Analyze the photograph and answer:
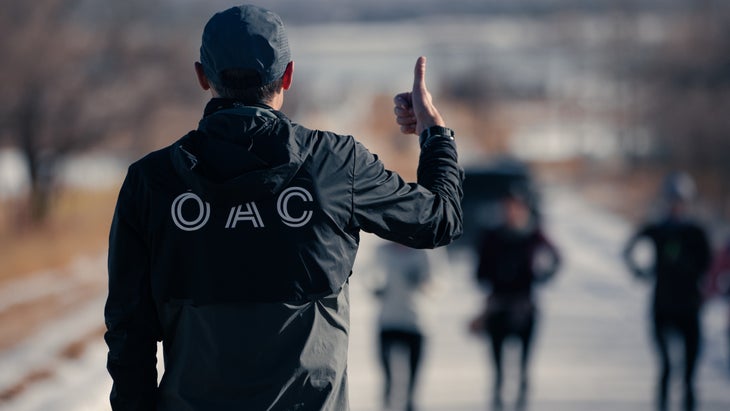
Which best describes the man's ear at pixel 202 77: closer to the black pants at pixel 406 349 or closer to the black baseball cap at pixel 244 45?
the black baseball cap at pixel 244 45

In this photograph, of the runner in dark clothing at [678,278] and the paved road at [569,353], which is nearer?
the runner in dark clothing at [678,278]

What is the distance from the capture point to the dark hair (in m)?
2.45

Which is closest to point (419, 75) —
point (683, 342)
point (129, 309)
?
point (129, 309)

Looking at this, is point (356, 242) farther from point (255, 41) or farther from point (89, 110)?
point (89, 110)

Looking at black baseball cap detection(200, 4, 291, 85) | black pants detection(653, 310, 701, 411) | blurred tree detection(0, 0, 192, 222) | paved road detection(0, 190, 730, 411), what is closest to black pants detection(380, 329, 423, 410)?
paved road detection(0, 190, 730, 411)

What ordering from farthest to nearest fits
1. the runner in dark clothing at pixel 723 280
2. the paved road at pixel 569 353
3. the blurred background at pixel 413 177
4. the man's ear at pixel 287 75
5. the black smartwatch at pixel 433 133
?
the blurred background at pixel 413 177 → the runner in dark clothing at pixel 723 280 → the paved road at pixel 569 353 → the black smartwatch at pixel 433 133 → the man's ear at pixel 287 75

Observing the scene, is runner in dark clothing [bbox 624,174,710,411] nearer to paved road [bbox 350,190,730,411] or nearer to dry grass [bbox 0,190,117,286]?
paved road [bbox 350,190,730,411]

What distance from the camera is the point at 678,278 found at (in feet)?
24.4

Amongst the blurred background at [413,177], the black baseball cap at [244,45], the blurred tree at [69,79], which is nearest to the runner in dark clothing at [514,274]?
the blurred background at [413,177]

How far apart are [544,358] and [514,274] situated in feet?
7.67

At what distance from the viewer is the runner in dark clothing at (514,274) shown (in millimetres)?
7789

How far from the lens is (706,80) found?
→ 3350 cm

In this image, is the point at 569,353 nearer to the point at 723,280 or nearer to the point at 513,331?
the point at 723,280

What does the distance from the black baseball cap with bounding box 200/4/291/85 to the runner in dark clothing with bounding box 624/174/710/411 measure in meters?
5.40
